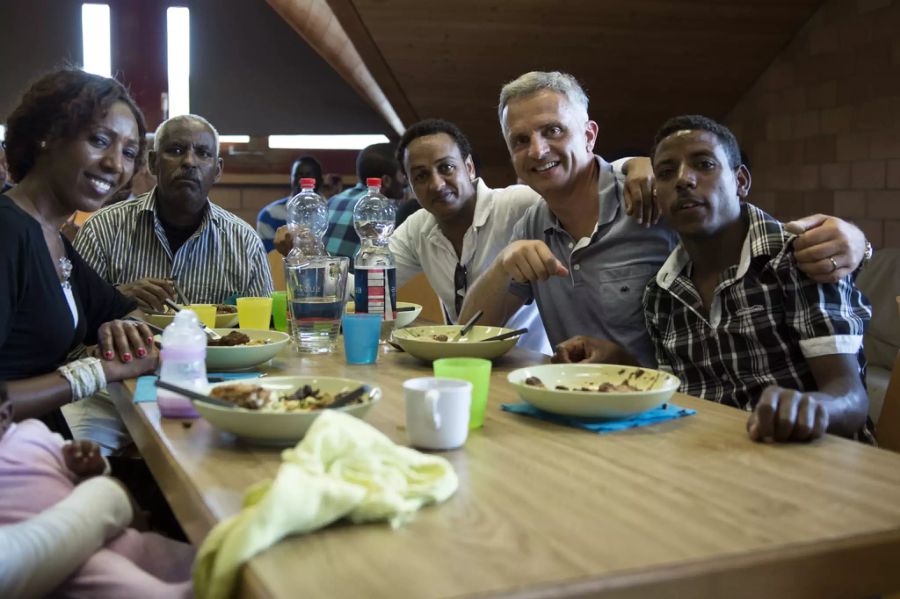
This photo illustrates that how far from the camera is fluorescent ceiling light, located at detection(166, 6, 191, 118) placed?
9547mm

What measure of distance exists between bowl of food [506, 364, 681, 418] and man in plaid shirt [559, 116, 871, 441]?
0.26m

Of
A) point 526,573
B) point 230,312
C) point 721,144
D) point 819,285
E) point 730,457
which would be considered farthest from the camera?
point 230,312

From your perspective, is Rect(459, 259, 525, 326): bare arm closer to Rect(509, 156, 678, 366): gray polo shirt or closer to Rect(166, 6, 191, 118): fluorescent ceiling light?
Rect(509, 156, 678, 366): gray polo shirt

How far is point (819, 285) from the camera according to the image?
65.0 inches

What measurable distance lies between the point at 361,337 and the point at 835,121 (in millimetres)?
5004

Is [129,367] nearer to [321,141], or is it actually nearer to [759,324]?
[759,324]

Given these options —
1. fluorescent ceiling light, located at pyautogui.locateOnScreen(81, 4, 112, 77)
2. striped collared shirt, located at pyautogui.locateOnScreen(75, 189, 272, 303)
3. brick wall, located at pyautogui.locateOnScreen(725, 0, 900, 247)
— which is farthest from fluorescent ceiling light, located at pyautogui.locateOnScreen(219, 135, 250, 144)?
striped collared shirt, located at pyautogui.locateOnScreen(75, 189, 272, 303)

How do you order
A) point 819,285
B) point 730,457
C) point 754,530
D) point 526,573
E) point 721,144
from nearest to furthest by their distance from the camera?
point 526,573 → point 754,530 → point 730,457 → point 819,285 → point 721,144

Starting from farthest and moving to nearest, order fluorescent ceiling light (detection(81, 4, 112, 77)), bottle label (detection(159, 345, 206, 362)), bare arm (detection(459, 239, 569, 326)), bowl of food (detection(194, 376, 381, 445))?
fluorescent ceiling light (detection(81, 4, 112, 77)) < bare arm (detection(459, 239, 569, 326)) < bottle label (detection(159, 345, 206, 362)) < bowl of food (detection(194, 376, 381, 445))

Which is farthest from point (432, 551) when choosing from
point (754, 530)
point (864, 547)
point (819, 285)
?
point (819, 285)

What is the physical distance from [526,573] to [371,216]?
2.62 metres

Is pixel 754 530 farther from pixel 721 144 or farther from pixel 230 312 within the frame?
pixel 230 312

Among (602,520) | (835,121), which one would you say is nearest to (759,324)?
(602,520)

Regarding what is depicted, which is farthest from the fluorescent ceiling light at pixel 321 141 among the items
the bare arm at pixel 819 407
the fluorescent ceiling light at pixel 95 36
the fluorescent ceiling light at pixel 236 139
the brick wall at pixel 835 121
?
the bare arm at pixel 819 407
